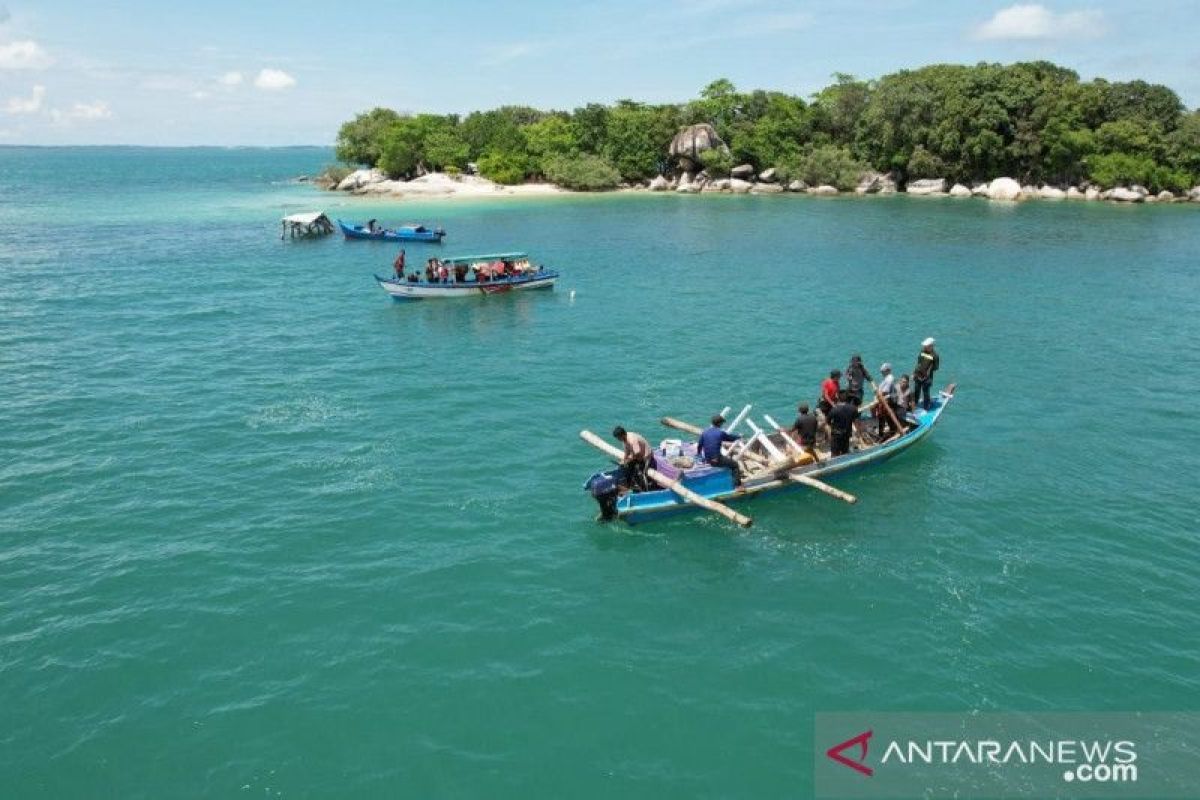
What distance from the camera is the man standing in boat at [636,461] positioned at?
20984 millimetres

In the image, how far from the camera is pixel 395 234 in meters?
70.9

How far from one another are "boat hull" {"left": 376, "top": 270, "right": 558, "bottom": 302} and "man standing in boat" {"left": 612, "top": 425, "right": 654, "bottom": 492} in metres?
29.2

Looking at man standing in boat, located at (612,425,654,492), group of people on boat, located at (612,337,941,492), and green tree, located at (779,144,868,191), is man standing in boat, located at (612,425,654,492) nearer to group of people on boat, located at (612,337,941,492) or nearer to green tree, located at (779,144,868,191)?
group of people on boat, located at (612,337,941,492)

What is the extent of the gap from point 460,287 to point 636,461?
99.4ft

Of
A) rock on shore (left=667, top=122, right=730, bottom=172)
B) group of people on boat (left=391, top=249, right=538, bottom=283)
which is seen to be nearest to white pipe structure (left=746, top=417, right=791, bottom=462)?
group of people on boat (left=391, top=249, right=538, bottom=283)

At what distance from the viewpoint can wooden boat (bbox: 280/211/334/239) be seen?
7325cm

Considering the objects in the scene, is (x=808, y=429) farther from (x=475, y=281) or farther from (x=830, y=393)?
(x=475, y=281)

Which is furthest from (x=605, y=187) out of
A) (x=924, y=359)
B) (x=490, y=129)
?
(x=924, y=359)

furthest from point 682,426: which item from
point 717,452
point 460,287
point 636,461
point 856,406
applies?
point 460,287

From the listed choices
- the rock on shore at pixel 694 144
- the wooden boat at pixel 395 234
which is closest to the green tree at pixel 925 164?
the rock on shore at pixel 694 144

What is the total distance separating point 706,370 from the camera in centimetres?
3388

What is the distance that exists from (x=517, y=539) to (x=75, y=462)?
48.7 feet

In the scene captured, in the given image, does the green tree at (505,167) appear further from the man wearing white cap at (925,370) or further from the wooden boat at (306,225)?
the man wearing white cap at (925,370)

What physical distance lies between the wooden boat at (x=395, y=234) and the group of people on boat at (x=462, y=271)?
18112 millimetres
